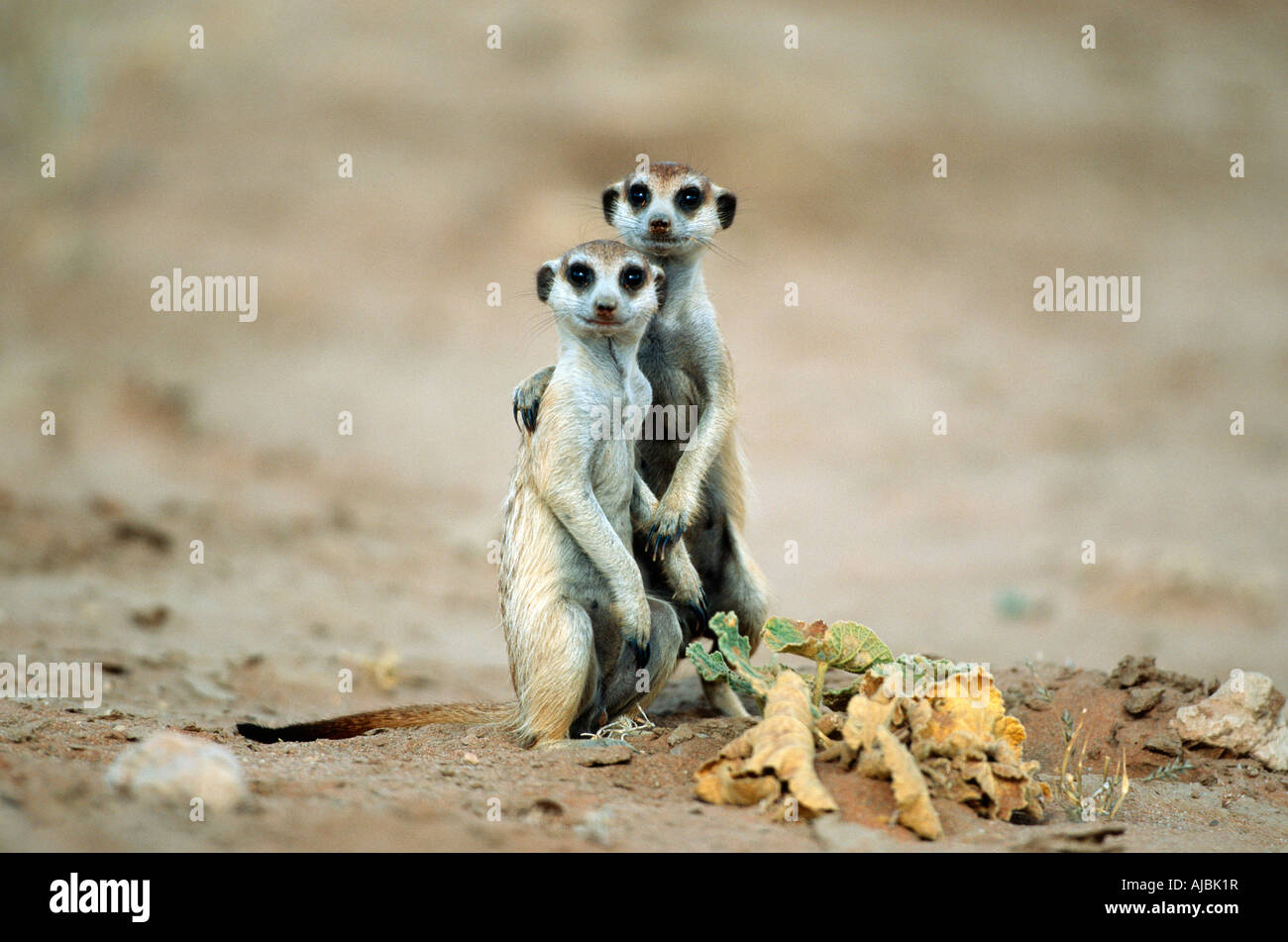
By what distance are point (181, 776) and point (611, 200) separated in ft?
11.0

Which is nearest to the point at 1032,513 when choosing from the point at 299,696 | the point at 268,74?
the point at 299,696

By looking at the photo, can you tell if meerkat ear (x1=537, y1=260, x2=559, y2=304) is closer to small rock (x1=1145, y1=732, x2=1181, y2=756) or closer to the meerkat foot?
the meerkat foot

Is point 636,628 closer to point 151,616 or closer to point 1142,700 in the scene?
point 1142,700

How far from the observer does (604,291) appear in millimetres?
4758

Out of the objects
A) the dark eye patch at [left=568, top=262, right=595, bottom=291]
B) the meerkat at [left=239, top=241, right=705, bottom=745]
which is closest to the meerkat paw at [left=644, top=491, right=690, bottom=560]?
the meerkat at [left=239, top=241, right=705, bottom=745]

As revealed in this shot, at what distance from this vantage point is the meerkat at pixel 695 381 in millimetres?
5422

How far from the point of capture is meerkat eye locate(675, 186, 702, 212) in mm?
5477

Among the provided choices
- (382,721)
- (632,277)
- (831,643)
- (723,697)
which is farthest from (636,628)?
(632,277)

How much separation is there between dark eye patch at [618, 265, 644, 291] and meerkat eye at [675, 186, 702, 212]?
2.50ft

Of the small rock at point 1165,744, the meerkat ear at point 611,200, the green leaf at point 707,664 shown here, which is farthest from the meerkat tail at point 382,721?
the small rock at point 1165,744

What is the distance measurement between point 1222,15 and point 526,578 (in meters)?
15.0

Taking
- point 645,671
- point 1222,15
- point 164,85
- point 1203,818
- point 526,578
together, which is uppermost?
point 1222,15

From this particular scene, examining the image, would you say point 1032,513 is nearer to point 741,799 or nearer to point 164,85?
point 741,799

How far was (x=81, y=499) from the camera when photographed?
973 centimetres
